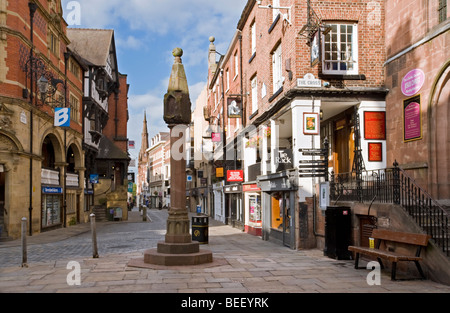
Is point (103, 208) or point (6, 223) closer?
point (6, 223)

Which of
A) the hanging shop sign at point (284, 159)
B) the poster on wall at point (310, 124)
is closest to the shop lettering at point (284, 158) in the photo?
the hanging shop sign at point (284, 159)

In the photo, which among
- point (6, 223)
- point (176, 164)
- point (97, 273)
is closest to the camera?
point (97, 273)

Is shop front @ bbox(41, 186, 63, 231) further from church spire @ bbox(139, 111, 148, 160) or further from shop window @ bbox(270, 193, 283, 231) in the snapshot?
church spire @ bbox(139, 111, 148, 160)

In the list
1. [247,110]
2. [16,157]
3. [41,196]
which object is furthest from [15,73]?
[247,110]

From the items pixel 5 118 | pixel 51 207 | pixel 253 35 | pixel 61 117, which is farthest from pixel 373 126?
pixel 51 207

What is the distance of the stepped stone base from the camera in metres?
11.2

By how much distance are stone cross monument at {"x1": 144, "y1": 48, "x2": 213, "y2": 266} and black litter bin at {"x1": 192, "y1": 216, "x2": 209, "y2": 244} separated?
19.1 ft

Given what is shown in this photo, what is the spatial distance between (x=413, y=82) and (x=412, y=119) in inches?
44.0

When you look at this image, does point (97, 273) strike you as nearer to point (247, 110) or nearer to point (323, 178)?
point (323, 178)

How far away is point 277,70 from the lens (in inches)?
752

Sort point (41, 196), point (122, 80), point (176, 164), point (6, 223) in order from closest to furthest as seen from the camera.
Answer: point (176, 164)
point (6, 223)
point (41, 196)
point (122, 80)

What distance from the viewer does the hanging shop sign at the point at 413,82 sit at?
43.8ft

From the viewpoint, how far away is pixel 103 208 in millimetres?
38969
